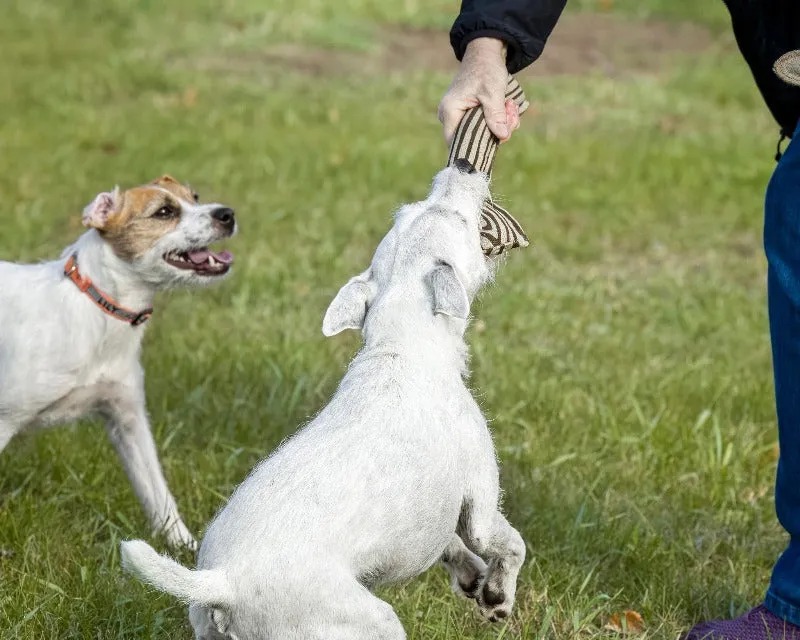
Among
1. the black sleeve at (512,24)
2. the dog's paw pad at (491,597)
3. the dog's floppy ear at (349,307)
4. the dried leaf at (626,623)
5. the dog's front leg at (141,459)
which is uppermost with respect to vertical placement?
the black sleeve at (512,24)

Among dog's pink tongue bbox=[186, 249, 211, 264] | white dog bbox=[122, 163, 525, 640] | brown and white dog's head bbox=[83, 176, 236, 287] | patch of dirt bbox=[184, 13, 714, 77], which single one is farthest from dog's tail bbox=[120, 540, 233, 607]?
patch of dirt bbox=[184, 13, 714, 77]

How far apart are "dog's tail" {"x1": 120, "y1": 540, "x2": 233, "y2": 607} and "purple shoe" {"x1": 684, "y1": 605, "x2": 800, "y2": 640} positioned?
1475 millimetres

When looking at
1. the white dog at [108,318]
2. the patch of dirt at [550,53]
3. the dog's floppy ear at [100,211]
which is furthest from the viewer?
the patch of dirt at [550,53]

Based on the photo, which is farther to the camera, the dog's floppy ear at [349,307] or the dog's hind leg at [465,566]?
the dog's hind leg at [465,566]

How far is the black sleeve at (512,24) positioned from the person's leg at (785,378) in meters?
0.74

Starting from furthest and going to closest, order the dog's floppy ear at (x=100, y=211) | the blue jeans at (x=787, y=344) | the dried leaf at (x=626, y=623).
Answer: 1. the dog's floppy ear at (x=100, y=211)
2. the dried leaf at (x=626, y=623)
3. the blue jeans at (x=787, y=344)

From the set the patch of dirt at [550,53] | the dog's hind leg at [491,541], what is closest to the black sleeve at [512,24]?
the dog's hind leg at [491,541]

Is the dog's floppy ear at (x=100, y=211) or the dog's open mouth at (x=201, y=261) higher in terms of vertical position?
the dog's floppy ear at (x=100, y=211)

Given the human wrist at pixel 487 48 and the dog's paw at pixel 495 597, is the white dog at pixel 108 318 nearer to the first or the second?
the dog's paw at pixel 495 597

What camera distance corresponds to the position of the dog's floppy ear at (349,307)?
3.11m

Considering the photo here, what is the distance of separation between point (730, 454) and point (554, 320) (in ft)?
6.17

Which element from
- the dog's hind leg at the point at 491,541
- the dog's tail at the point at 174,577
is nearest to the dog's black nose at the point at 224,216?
the dog's hind leg at the point at 491,541

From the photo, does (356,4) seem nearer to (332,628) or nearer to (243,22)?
(243,22)

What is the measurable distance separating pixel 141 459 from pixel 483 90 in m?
1.85
